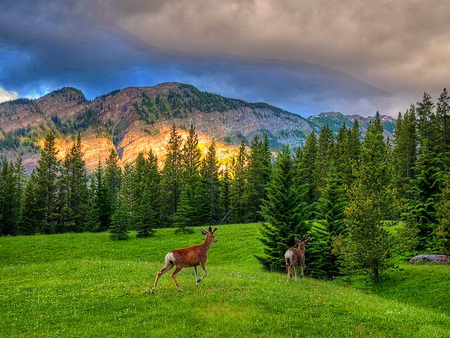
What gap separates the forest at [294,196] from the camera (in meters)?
22.8

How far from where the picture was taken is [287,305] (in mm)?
11758

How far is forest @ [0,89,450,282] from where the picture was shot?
74.8 ft

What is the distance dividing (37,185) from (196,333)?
2341 inches

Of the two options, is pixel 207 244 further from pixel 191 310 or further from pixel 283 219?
pixel 283 219

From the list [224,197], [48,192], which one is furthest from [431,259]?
[48,192]

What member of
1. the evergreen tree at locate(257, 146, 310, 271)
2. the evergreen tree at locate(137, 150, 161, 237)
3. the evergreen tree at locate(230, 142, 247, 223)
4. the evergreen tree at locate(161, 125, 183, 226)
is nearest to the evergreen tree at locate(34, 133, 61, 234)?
the evergreen tree at locate(137, 150, 161, 237)

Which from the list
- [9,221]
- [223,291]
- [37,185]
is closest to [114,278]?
[223,291]

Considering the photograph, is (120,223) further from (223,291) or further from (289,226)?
(223,291)

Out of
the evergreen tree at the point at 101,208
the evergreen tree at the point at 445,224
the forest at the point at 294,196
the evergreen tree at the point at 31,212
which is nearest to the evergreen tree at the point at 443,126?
the forest at the point at 294,196

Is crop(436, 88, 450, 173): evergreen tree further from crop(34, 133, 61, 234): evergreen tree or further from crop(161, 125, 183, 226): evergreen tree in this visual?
crop(34, 133, 61, 234): evergreen tree

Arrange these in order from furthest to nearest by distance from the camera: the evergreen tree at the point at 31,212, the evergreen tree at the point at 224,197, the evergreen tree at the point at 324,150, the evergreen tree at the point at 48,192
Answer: the evergreen tree at the point at 224,197, the evergreen tree at the point at 324,150, the evergreen tree at the point at 48,192, the evergreen tree at the point at 31,212

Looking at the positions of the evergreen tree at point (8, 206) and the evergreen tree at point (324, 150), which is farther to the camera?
the evergreen tree at point (324, 150)

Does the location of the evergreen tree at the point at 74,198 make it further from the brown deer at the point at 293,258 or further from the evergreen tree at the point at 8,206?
the brown deer at the point at 293,258

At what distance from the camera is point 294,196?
26.2 m
